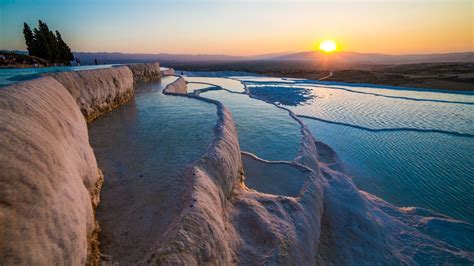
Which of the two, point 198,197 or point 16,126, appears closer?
point 16,126

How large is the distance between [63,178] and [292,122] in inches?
499

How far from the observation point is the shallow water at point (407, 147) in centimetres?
814

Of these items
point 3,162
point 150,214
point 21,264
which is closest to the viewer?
point 21,264

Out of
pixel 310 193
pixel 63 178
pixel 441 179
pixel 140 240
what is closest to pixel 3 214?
pixel 63 178

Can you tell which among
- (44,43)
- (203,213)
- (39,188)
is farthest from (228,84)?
(39,188)

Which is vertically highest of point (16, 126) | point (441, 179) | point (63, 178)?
point (16, 126)

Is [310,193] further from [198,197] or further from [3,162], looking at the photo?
[3,162]

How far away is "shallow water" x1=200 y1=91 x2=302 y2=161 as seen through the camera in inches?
388

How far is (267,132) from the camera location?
1209 cm

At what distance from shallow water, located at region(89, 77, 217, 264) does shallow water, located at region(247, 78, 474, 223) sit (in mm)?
7037

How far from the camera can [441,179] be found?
8.75 meters

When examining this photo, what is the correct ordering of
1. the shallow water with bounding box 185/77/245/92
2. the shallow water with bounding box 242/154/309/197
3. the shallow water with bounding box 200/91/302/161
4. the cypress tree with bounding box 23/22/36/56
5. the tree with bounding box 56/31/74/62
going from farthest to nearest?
the tree with bounding box 56/31/74/62 → the shallow water with bounding box 185/77/245/92 → the cypress tree with bounding box 23/22/36/56 → the shallow water with bounding box 200/91/302/161 → the shallow water with bounding box 242/154/309/197

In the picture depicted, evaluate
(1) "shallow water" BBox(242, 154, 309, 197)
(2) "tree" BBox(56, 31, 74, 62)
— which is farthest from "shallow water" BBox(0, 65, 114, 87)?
(2) "tree" BBox(56, 31, 74, 62)

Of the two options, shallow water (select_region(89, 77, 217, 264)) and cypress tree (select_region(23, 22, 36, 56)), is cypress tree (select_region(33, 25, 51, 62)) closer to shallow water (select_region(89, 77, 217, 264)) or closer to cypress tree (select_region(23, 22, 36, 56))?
cypress tree (select_region(23, 22, 36, 56))
